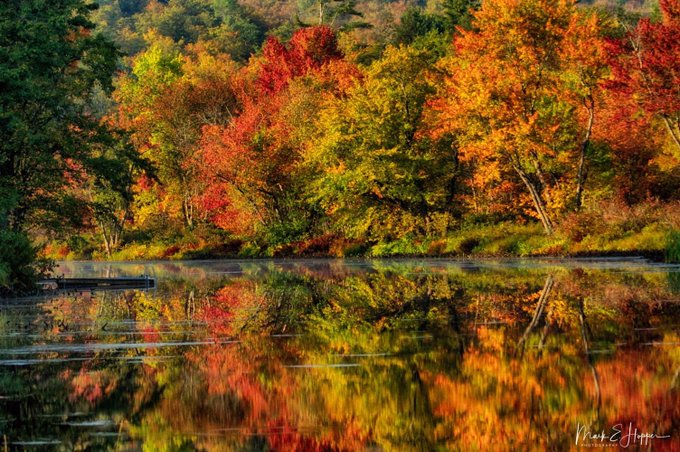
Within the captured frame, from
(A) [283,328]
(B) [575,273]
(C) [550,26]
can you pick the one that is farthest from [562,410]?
(C) [550,26]

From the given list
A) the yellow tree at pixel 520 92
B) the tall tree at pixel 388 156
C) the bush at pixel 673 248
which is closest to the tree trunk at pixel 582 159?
the yellow tree at pixel 520 92

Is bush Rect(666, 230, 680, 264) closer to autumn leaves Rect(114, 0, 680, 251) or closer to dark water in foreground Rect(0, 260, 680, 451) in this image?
autumn leaves Rect(114, 0, 680, 251)

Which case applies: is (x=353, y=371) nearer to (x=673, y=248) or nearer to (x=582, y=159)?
(x=673, y=248)

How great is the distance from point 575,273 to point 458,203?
77.0ft

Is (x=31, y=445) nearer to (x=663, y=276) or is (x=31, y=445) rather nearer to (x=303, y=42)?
(x=663, y=276)

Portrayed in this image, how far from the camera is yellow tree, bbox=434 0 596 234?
158ft

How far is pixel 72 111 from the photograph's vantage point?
3803cm

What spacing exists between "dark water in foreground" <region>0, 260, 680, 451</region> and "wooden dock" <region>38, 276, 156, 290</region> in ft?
23.8

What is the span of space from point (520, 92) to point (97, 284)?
22644 millimetres

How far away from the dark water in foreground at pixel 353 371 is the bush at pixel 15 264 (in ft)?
9.04

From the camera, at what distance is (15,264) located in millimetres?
31906

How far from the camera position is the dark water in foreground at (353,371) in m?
10.5

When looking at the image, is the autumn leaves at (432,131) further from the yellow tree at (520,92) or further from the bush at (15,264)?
the bush at (15,264)

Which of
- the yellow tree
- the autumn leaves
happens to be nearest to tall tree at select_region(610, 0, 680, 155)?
the autumn leaves
